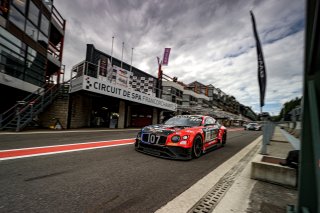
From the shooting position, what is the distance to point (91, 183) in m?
2.64

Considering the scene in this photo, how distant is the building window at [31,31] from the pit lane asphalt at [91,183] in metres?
12.7

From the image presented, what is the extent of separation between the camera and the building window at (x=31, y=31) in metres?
12.4

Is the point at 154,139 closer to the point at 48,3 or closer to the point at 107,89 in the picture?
the point at 107,89

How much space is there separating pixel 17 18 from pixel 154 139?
13.2 meters

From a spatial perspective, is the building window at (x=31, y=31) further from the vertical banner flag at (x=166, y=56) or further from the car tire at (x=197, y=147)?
the vertical banner flag at (x=166, y=56)

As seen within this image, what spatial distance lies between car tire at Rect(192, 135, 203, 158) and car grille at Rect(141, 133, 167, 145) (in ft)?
2.81

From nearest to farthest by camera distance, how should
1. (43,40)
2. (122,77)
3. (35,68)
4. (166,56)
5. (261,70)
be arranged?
(261,70) → (35,68) → (43,40) → (122,77) → (166,56)

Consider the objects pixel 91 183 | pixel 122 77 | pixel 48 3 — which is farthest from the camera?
pixel 48 3

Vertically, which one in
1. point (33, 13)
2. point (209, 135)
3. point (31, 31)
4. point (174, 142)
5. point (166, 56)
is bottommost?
point (174, 142)

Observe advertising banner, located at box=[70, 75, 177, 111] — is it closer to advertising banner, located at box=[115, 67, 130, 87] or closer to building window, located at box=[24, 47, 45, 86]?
advertising banner, located at box=[115, 67, 130, 87]

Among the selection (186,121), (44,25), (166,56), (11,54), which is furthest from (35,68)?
(166,56)

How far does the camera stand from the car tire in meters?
4.72

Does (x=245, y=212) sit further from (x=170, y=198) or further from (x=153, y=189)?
(x=153, y=189)

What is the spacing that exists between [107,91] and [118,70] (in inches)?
101
